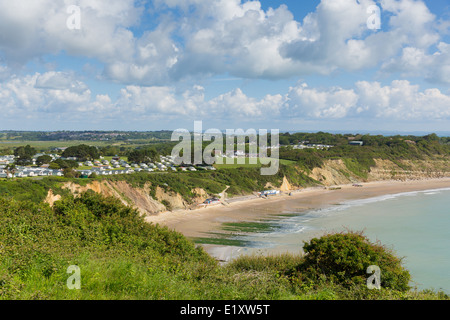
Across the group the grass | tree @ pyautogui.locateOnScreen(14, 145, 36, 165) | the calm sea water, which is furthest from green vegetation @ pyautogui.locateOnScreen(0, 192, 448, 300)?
tree @ pyautogui.locateOnScreen(14, 145, 36, 165)

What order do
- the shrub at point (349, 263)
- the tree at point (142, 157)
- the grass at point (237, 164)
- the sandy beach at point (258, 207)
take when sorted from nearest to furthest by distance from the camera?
the shrub at point (349, 263) → the sandy beach at point (258, 207) → the grass at point (237, 164) → the tree at point (142, 157)

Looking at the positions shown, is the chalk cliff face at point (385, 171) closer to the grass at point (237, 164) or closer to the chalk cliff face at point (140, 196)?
the grass at point (237, 164)

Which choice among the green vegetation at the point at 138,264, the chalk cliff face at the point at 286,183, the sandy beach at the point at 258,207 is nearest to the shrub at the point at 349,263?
the green vegetation at the point at 138,264

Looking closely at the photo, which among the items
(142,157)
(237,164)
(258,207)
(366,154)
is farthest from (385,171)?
(142,157)

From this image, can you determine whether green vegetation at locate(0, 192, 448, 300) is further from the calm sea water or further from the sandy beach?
the sandy beach

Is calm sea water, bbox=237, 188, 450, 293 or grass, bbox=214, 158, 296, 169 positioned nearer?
calm sea water, bbox=237, 188, 450, 293

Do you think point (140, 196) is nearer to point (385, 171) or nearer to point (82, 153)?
point (82, 153)
